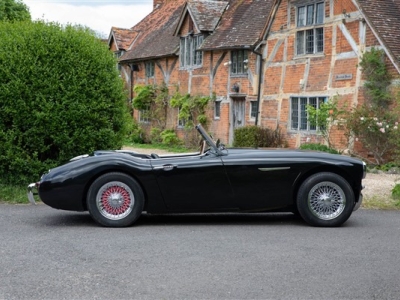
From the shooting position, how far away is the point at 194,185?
8125 millimetres

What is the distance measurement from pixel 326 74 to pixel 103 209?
12.7 meters

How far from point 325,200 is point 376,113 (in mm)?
9679

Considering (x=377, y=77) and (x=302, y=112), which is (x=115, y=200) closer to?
(x=377, y=77)

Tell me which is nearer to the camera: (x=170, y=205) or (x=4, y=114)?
(x=170, y=205)

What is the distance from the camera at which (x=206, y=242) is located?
719 centimetres

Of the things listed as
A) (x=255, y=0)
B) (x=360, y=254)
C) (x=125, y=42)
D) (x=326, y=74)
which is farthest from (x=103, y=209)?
(x=125, y=42)

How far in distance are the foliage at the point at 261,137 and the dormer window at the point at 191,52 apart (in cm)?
547

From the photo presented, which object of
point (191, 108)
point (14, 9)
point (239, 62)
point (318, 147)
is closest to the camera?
point (318, 147)

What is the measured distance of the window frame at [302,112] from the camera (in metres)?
19.9

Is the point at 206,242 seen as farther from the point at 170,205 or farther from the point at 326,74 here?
the point at 326,74

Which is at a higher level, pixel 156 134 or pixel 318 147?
pixel 156 134

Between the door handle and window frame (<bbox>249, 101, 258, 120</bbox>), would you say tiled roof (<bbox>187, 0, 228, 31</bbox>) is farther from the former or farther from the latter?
the door handle

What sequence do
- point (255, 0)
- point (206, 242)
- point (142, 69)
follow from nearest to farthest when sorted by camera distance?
1. point (206, 242)
2. point (255, 0)
3. point (142, 69)

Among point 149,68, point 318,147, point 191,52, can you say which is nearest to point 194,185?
point 318,147
